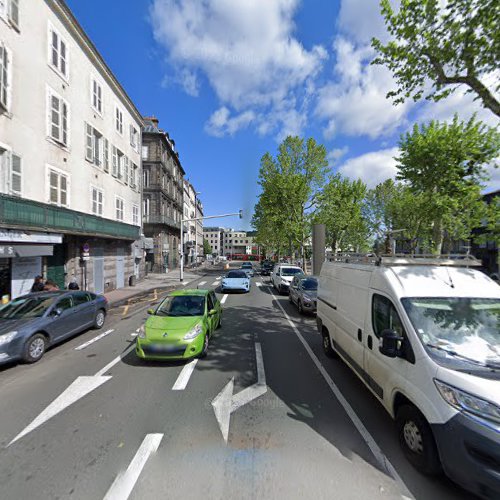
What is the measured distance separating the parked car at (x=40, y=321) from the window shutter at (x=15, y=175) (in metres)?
5.28

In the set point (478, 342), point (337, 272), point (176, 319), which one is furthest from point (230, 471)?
point (337, 272)

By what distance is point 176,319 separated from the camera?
21.7 ft

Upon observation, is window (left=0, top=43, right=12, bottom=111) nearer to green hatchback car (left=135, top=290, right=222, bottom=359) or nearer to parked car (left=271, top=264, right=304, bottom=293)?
green hatchback car (left=135, top=290, right=222, bottom=359)

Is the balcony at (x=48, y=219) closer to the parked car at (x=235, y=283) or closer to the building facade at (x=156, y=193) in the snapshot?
the parked car at (x=235, y=283)

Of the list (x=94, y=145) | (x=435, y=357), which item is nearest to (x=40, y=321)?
(x=435, y=357)

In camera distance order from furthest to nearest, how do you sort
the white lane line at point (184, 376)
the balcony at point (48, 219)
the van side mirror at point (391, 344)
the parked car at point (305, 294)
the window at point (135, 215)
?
the window at point (135, 215)
the parked car at point (305, 294)
the balcony at point (48, 219)
the white lane line at point (184, 376)
the van side mirror at point (391, 344)

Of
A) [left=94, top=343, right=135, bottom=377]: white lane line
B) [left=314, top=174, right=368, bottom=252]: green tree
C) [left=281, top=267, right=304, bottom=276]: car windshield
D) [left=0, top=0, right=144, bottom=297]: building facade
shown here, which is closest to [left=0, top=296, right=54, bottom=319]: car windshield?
[left=94, top=343, right=135, bottom=377]: white lane line

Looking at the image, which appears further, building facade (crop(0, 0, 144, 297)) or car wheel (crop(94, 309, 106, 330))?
building facade (crop(0, 0, 144, 297))

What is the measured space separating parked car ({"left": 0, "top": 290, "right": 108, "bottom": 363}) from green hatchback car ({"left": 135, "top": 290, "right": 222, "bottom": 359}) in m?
2.36

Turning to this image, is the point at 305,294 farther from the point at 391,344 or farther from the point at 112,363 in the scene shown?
the point at 391,344

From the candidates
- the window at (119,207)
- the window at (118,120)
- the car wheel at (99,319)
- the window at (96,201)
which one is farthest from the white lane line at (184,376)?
the window at (118,120)

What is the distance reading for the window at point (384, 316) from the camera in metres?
3.78

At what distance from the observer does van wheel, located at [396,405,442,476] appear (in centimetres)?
304

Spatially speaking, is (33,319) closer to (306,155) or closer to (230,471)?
(230,471)
